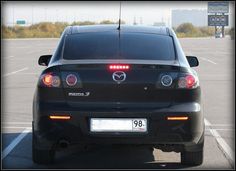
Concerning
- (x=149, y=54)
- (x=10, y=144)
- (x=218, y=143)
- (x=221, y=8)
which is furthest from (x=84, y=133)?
(x=221, y=8)

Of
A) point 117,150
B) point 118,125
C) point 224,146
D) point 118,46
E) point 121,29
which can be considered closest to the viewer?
point 118,125

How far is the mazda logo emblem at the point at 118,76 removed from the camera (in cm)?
557

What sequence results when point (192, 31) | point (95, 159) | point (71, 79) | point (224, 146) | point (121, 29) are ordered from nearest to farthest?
point (71, 79), point (95, 159), point (121, 29), point (224, 146), point (192, 31)

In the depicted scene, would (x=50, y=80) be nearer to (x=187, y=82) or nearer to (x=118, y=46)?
(x=118, y=46)

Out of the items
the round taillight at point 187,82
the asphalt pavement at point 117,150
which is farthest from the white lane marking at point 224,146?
the round taillight at point 187,82

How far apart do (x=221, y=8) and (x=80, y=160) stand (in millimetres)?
50679

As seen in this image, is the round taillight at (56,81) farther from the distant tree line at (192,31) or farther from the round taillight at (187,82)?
the distant tree line at (192,31)

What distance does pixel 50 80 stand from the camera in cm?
566

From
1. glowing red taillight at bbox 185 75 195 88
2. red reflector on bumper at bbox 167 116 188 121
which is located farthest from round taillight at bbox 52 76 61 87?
glowing red taillight at bbox 185 75 195 88

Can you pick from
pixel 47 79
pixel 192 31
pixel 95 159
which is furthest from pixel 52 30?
pixel 47 79

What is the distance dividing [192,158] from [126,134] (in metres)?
0.87

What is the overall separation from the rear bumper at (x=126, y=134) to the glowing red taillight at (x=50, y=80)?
216 mm

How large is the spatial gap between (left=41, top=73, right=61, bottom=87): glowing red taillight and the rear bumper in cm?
22

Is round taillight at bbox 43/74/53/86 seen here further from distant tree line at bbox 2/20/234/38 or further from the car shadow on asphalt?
distant tree line at bbox 2/20/234/38
